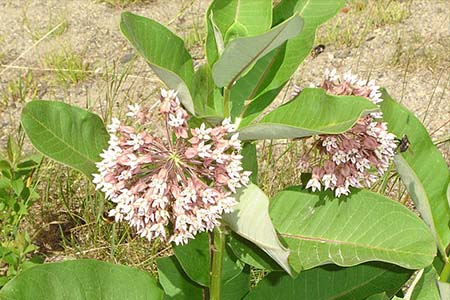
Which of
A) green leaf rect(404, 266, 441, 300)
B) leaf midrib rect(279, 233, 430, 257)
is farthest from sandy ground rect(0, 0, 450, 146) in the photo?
A: leaf midrib rect(279, 233, 430, 257)

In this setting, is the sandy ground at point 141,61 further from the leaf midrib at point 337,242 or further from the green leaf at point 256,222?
the green leaf at point 256,222

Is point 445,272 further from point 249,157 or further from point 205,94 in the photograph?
point 205,94

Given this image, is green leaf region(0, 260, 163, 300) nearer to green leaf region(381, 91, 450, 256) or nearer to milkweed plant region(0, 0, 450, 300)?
milkweed plant region(0, 0, 450, 300)

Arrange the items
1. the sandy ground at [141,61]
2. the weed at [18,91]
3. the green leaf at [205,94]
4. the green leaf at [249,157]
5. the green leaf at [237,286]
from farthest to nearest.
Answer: the sandy ground at [141,61] < the weed at [18,91] < the green leaf at [237,286] < the green leaf at [249,157] < the green leaf at [205,94]

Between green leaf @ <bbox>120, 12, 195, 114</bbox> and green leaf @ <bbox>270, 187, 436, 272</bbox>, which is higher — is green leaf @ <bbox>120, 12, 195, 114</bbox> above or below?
above

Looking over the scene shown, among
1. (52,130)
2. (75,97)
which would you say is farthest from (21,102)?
(52,130)

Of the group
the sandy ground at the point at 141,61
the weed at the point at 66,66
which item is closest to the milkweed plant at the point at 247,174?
the sandy ground at the point at 141,61
